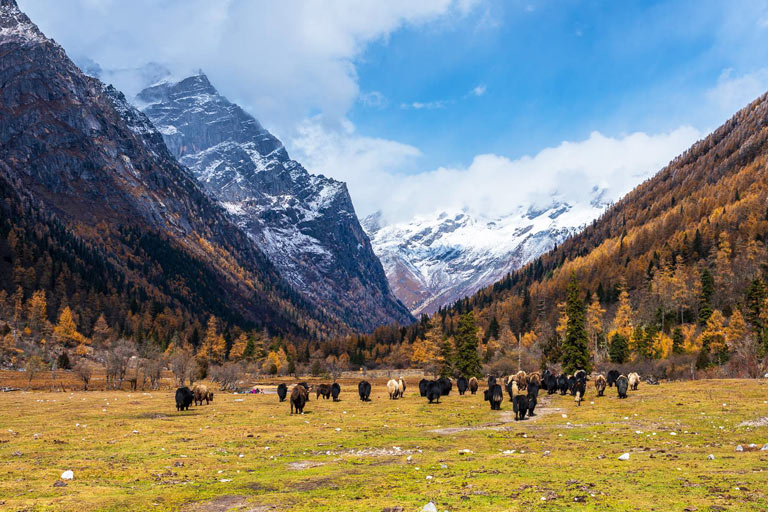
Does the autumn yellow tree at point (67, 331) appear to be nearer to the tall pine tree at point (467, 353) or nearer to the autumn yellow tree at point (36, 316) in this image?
the autumn yellow tree at point (36, 316)

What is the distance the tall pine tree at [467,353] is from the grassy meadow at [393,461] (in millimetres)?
47437

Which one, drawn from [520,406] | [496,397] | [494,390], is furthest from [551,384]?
[520,406]

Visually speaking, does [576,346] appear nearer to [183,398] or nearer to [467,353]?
[467,353]

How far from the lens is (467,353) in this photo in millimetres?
85000

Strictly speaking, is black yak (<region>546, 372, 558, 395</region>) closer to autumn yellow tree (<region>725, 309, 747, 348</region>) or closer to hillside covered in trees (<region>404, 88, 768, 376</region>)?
hillside covered in trees (<region>404, 88, 768, 376</region>)

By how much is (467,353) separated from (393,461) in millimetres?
67239

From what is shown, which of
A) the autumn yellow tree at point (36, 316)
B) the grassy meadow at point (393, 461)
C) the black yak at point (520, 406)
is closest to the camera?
the grassy meadow at point (393, 461)

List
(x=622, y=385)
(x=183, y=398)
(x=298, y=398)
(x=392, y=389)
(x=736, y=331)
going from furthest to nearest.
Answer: (x=736, y=331), (x=392, y=389), (x=622, y=385), (x=183, y=398), (x=298, y=398)

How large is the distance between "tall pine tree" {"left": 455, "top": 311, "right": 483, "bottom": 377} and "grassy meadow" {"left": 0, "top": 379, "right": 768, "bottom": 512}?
47437 millimetres

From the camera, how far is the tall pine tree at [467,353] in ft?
277

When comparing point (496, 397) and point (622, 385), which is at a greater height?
point (622, 385)

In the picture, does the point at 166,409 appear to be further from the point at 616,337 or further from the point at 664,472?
the point at 616,337

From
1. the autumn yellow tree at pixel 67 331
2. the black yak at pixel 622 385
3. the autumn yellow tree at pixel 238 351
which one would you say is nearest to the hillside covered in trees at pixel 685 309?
the black yak at pixel 622 385

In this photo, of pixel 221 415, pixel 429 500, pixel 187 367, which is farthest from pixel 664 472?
pixel 187 367
